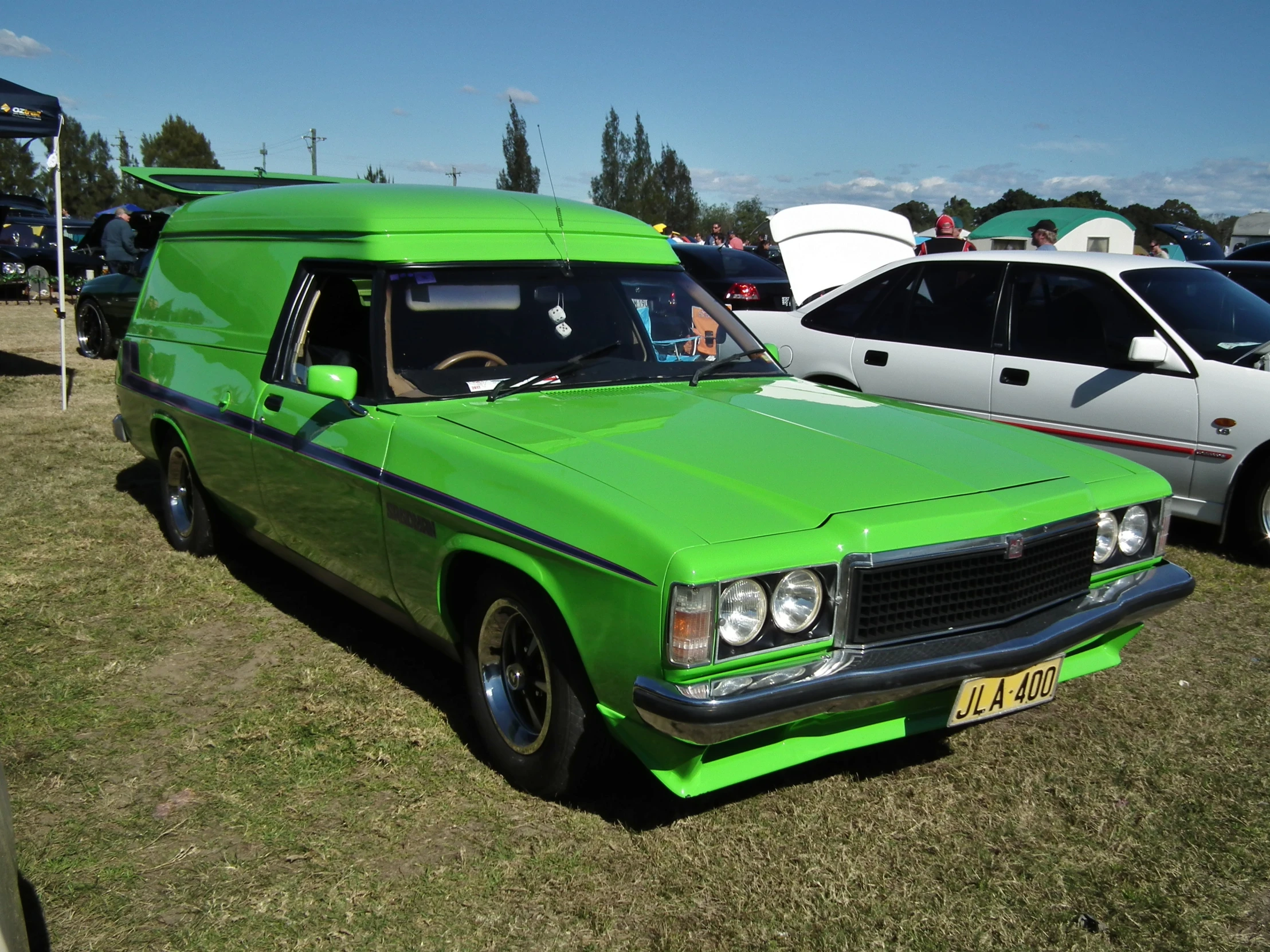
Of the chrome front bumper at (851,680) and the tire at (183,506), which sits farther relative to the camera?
the tire at (183,506)

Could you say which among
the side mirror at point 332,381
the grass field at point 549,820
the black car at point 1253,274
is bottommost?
the grass field at point 549,820

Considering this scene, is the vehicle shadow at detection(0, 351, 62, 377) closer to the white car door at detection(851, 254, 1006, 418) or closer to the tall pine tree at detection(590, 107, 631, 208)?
the white car door at detection(851, 254, 1006, 418)

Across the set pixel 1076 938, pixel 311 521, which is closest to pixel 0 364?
pixel 311 521

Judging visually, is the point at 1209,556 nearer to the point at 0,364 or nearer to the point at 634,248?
the point at 634,248

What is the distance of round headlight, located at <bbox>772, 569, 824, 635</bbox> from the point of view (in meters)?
2.72

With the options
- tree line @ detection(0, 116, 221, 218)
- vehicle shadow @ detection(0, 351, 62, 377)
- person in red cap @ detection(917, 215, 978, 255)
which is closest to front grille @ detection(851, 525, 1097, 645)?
person in red cap @ detection(917, 215, 978, 255)

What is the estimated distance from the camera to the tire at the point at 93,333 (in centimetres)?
1323

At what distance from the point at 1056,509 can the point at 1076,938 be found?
44.6 inches

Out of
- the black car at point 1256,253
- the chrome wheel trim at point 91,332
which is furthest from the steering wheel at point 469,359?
the black car at point 1256,253

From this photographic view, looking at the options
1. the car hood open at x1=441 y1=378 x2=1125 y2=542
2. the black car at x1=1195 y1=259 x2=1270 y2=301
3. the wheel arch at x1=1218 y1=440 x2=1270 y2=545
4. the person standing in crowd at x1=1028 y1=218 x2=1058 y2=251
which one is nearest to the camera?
the car hood open at x1=441 y1=378 x2=1125 y2=542

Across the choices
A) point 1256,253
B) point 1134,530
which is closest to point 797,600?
point 1134,530

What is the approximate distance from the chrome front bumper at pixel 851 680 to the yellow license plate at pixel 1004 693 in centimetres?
5

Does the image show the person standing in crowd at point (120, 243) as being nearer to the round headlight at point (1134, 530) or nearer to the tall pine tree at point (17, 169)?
the round headlight at point (1134, 530)

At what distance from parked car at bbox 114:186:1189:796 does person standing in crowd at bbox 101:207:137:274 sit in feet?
38.2
